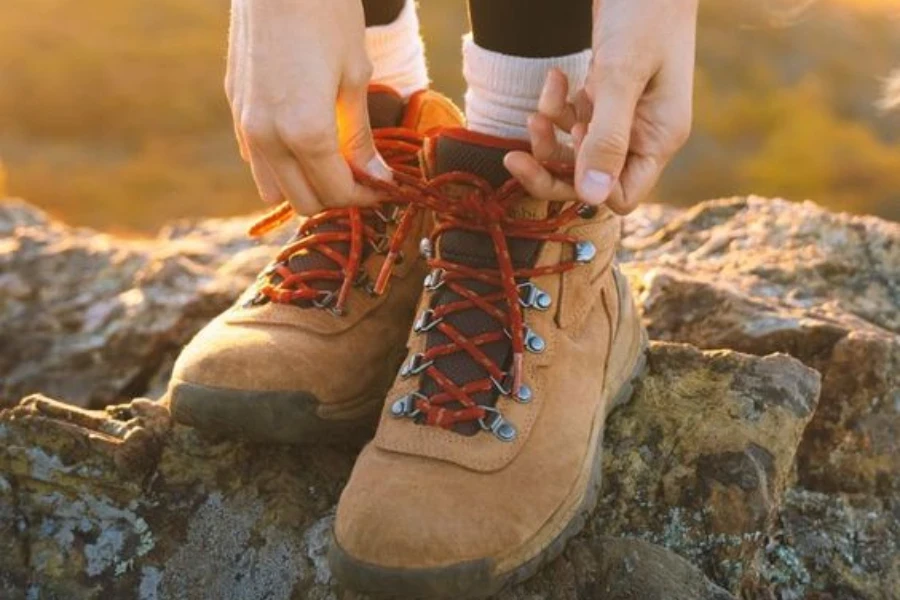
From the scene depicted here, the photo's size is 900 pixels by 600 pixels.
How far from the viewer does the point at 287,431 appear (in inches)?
58.5

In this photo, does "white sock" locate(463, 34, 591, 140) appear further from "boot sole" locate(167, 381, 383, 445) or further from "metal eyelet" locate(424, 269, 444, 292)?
"boot sole" locate(167, 381, 383, 445)

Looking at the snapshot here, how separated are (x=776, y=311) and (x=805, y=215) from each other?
1.96ft

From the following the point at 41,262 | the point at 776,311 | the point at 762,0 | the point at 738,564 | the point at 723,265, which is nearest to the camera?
the point at 738,564

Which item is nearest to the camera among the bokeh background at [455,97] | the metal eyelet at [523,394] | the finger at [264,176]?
the finger at [264,176]

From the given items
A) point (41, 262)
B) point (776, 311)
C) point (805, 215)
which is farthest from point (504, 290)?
point (41, 262)

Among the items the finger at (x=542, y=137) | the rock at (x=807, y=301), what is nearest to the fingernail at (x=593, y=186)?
the finger at (x=542, y=137)

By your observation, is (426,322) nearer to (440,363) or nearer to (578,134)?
(440,363)

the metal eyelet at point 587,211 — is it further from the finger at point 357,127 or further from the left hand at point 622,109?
the finger at point 357,127

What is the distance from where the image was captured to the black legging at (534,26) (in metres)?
1.48

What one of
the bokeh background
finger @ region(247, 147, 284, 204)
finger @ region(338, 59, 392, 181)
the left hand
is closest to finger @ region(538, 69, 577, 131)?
the left hand

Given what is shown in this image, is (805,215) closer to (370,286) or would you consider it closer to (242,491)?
(370,286)

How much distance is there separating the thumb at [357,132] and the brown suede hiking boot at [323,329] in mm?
87

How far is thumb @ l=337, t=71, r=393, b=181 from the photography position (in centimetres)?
133

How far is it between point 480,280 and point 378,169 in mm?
203
